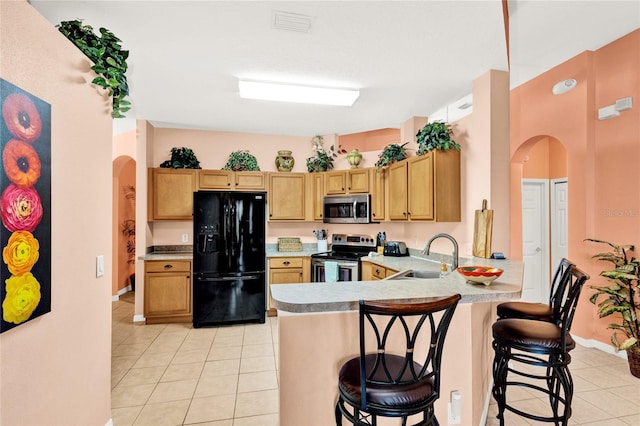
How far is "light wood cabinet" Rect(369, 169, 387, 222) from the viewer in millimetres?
4383

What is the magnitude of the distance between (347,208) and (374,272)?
1.09 m

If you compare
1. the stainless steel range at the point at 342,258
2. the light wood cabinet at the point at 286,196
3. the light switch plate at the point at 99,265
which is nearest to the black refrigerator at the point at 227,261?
the light wood cabinet at the point at 286,196

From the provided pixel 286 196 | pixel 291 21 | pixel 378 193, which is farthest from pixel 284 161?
pixel 291 21

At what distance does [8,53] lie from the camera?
4.24 feet

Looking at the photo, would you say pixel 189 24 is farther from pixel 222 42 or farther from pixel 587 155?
pixel 587 155

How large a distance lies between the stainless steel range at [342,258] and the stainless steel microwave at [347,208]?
447 mm

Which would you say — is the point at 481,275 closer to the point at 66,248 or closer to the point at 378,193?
the point at 66,248

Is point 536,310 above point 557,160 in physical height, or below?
below

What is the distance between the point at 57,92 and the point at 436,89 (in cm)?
329

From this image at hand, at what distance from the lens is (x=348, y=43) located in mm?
2621

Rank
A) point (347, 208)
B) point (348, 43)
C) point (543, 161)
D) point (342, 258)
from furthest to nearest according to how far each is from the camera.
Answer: point (543, 161) < point (347, 208) < point (342, 258) < point (348, 43)

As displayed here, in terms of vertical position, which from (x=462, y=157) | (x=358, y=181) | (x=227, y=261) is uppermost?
(x=462, y=157)

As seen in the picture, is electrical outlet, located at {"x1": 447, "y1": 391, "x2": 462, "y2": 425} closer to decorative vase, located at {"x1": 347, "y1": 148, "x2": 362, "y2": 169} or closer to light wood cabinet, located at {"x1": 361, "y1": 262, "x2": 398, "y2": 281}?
light wood cabinet, located at {"x1": 361, "y1": 262, "x2": 398, "y2": 281}

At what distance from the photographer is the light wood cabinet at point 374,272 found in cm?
375
